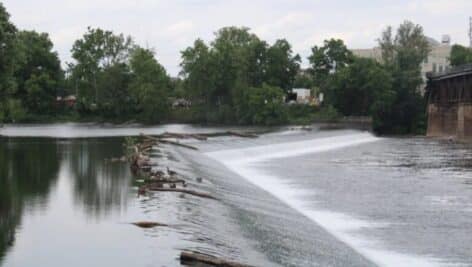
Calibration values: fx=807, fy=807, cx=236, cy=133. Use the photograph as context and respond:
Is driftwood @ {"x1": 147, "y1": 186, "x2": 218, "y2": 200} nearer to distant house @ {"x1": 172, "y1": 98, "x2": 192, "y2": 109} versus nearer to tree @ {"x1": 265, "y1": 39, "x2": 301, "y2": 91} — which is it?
tree @ {"x1": 265, "y1": 39, "x2": 301, "y2": 91}

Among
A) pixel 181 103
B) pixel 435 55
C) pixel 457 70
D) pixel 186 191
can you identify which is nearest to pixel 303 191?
pixel 186 191

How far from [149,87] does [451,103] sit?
171ft

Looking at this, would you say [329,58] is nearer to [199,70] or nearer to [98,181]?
[199,70]

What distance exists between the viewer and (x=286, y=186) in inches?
1372

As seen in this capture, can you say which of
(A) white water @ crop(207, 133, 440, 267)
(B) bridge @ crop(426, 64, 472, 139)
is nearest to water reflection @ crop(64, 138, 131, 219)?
(A) white water @ crop(207, 133, 440, 267)

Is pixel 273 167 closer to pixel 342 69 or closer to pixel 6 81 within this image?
pixel 6 81

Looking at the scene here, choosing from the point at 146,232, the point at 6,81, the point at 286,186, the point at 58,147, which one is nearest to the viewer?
the point at 146,232

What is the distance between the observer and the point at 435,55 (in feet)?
518

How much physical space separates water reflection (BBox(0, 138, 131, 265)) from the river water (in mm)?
50

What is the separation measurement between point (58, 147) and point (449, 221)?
1303 inches

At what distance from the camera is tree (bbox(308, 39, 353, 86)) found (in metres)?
119

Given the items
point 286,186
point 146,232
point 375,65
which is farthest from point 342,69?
point 146,232

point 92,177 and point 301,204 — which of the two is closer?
point 301,204

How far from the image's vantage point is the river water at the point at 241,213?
56.0ft
